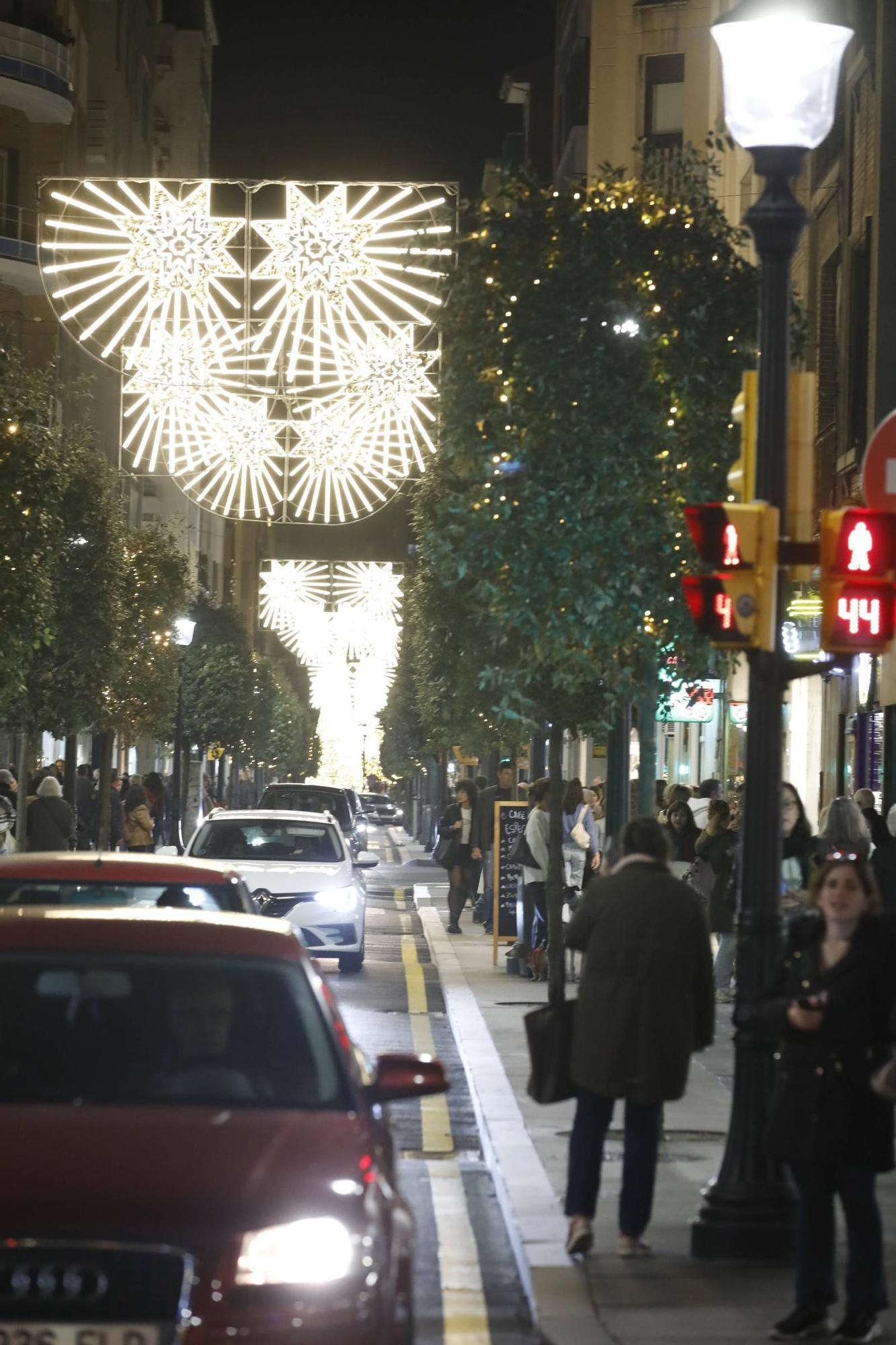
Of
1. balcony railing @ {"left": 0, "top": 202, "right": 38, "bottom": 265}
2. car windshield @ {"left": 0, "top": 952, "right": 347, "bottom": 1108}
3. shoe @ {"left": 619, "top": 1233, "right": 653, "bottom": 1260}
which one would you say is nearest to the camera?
car windshield @ {"left": 0, "top": 952, "right": 347, "bottom": 1108}

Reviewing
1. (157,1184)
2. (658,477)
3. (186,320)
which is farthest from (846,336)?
(157,1184)

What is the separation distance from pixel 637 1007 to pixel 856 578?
1.88 m

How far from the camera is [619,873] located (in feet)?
29.4

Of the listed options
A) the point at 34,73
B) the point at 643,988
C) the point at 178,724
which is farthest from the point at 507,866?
the point at 34,73

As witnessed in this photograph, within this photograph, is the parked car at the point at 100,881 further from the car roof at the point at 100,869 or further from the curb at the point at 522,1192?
the curb at the point at 522,1192

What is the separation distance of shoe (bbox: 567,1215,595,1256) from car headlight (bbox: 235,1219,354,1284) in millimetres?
3567

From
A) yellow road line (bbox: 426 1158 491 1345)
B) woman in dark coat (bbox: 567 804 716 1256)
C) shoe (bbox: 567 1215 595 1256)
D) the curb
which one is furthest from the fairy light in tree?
shoe (bbox: 567 1215 595 1256)

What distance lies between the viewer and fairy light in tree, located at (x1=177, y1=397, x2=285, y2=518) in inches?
856

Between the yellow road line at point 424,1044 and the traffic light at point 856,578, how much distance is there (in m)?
2.70

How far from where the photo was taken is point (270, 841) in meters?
23.6

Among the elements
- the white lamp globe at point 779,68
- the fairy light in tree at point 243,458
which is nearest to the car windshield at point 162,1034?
the white lamp globe at point 779,68

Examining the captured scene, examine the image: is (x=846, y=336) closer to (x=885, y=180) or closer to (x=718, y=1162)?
(x=885, y=180)

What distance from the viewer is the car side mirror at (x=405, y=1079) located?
21.7 ft

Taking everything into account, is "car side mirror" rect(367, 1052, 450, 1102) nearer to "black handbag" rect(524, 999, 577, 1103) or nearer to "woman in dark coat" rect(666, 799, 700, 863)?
"black handbag" rect(524, 999, 577, 1103)
